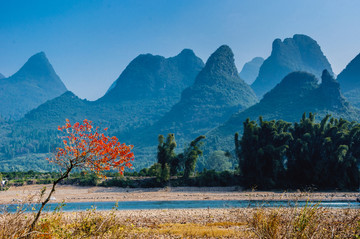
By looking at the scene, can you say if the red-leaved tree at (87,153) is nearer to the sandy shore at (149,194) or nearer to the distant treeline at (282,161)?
the sandy shore at (149,194)

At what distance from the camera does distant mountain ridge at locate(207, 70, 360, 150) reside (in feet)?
364

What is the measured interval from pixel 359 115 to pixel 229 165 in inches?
2444

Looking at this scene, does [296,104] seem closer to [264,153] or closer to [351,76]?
[264,153]

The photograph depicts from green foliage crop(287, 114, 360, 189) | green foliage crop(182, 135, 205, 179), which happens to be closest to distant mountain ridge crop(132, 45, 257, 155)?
green foliage crop(182, 135, 205, 179)

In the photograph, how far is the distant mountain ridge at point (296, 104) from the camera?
364ft

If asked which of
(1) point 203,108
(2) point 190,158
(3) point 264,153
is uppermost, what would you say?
(1) point 203,108

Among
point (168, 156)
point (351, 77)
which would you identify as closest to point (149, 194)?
point (168, 156)

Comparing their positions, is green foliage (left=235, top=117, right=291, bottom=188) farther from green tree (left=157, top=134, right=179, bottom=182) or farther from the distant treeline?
green tree (left=157, top=134, right=179, bottom=182)

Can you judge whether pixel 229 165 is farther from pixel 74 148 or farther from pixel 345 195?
pixel 74 148

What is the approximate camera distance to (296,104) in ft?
393

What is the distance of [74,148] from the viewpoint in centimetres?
823

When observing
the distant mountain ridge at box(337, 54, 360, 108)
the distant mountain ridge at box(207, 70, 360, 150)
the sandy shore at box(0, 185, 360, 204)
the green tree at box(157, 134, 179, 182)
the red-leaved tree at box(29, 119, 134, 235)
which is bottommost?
the sandy shore at box(0, 185, 360, 204)

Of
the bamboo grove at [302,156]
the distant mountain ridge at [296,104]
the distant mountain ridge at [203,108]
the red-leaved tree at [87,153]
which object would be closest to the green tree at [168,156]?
the bamboo grove at [302,156]

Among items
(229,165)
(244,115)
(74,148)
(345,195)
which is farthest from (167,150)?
(244,115)
